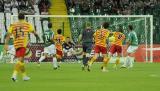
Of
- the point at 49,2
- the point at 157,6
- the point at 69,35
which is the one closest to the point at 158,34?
the point at 157,6

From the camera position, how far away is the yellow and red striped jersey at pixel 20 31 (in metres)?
21.8

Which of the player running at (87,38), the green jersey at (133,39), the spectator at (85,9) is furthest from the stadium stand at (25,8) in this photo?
the player running at (87,38)

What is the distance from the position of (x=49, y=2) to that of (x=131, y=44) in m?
16.4

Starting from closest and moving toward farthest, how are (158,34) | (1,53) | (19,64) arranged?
1. (19,64)
2. (1,53)
3. (158,34)

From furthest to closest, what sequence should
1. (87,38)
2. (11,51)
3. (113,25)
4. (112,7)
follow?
(112,7) → (113,25) → (11,51) → (87,38)

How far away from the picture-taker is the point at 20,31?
21938 mm

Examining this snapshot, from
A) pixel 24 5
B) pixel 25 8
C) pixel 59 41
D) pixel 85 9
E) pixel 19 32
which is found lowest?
pixel 59 41

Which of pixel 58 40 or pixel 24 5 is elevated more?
pixel 24 5

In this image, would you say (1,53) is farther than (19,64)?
Yes

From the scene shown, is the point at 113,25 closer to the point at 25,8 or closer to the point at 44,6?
the point at 44,6

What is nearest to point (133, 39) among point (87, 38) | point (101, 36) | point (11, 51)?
point (87, 38)

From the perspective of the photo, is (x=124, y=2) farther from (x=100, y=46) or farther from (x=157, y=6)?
(x=100, y=46)

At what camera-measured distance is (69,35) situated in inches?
1652

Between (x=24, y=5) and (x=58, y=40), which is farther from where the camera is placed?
(x=24, y=5)
